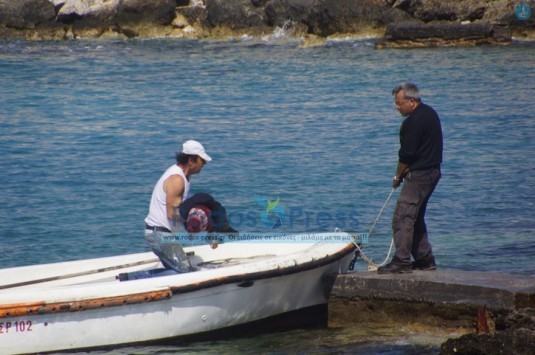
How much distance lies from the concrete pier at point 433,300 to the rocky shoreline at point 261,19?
73.4ft

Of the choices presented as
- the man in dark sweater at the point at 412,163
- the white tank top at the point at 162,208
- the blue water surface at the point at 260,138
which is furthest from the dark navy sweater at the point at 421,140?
the blue water surface at the point at 260,138

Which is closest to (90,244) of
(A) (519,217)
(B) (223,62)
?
(A) (519,217)

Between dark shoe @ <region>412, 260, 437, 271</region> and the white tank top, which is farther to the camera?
dark shoe @ <region>412, 260, 437, 271</region>

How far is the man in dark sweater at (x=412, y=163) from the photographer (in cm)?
813

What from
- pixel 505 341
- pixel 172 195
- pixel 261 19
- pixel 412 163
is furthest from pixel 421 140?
pixel 261 19

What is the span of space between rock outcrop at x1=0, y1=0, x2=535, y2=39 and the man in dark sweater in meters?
23.6

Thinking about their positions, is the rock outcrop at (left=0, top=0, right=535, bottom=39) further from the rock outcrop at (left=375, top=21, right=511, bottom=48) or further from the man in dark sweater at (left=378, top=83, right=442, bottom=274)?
the man in dark sweater at (left=378, top=83, right=442, bottom=274)

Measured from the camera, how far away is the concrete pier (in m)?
7.73

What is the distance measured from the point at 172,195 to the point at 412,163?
2.06 metres

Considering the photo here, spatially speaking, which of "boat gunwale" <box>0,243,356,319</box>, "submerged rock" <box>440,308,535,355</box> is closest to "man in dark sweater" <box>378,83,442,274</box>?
"boat gunwale" <box>0,243,356,319</box>

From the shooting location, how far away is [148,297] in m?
7.69

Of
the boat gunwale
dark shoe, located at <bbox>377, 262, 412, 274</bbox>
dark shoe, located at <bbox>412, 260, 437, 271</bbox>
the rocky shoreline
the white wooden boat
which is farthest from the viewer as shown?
the rocky shoreline

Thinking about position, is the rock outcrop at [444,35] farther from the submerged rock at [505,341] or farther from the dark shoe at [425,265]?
the submerged rock at [505,341]

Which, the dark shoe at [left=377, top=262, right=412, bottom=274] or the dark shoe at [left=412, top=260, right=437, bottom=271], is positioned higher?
the dark shoe at [left=377, top=262, right=412, bottom=274]
